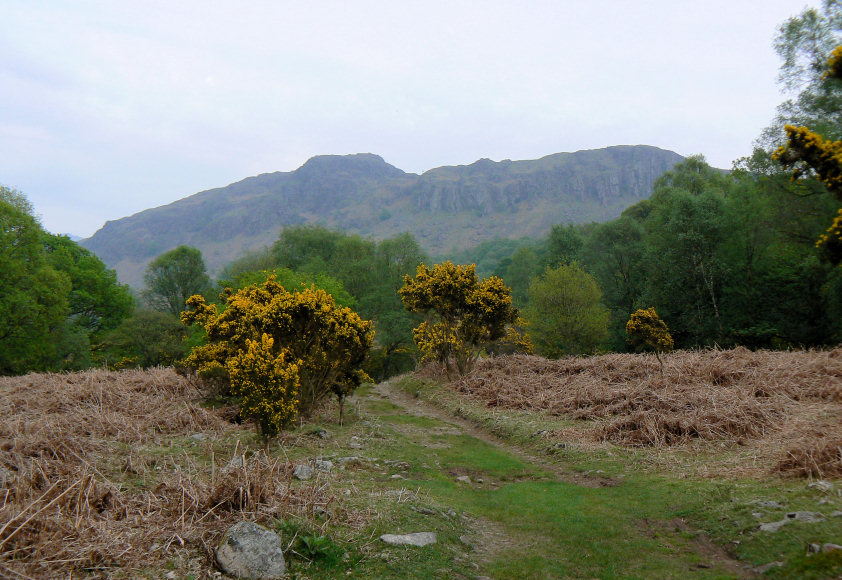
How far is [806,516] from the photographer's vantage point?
21.4ft

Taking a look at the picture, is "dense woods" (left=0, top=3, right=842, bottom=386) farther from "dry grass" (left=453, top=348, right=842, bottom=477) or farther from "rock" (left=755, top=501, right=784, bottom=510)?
"rock" (left=755, top=501, right=784, bottom=510)

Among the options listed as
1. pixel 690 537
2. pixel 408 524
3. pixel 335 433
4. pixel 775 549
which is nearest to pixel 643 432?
pixel 690 537

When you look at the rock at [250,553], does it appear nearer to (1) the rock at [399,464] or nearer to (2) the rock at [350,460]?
(2) the rock at [350,460]

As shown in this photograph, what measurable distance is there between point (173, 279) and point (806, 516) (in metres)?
71.5

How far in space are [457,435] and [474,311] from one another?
32.5 feet

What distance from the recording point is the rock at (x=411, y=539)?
21.8 feet

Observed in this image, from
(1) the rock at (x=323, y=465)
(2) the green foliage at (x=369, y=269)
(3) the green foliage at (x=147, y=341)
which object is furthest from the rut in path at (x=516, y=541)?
(3) the green foliage at (x=147, y=341)

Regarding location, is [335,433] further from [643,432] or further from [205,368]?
[643,432]

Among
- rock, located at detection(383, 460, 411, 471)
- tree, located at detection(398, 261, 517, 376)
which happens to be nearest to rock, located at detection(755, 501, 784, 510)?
rock, located at detection(383, 460, 411, 471)

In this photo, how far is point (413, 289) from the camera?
2698 centimetres

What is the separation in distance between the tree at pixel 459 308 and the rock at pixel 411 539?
18.7m

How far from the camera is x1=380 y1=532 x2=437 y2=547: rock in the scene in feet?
21.8

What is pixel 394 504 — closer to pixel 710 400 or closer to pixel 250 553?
pixel 250 553

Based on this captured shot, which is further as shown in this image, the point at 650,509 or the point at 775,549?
the point at 650,509
